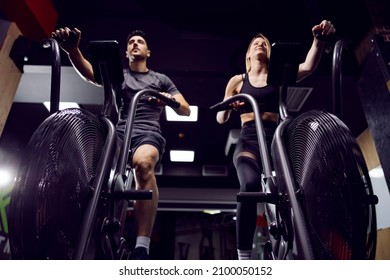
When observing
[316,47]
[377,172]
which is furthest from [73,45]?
[377,172]

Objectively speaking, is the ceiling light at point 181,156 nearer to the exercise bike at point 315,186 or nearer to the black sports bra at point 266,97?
the black sports bra at point 266,97

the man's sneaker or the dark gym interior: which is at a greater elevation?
the dark gym interior

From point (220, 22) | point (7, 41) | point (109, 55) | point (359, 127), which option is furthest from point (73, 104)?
point (359, 127)

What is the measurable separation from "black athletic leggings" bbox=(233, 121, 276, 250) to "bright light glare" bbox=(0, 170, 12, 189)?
3632mm

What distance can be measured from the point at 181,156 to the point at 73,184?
5766 mm

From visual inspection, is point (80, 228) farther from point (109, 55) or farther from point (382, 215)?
point (382, 215)

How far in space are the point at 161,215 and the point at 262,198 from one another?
789 cm

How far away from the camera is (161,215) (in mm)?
8891

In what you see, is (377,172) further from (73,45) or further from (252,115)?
(73,45)

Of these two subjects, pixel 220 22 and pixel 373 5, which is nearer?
pixel 373 5

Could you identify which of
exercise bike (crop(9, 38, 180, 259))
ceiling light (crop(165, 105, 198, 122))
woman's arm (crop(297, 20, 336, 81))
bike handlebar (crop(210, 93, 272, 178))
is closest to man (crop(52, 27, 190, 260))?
exercise bike (crop(9, 38, 180, 259))

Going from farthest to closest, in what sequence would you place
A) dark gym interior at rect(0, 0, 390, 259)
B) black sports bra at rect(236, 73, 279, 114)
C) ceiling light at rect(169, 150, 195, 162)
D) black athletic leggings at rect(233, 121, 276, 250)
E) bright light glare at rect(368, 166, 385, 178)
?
ceiling light at rect(169, 150, 195, 162)
bright light glare at rect(368, 166, 385, 178)
dark gym interior at rect(0, 0, 390, 259)
black sports bra at rect(236, 73, 279, 114)
black athletic leggings at rect(233, 121, 276, 250)

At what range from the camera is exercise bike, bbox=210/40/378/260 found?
3.01 feet

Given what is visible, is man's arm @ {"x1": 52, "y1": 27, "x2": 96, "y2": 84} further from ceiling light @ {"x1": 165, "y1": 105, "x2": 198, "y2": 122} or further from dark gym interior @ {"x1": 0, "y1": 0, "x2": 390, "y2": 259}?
ceiling light @ {"x1": 165, "y1": 105, "x2": 198, "y2": 122}
